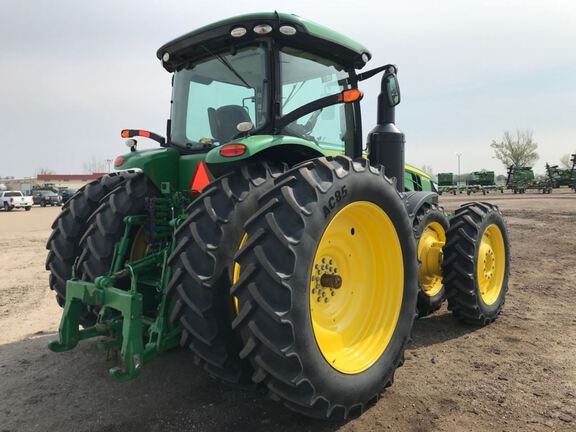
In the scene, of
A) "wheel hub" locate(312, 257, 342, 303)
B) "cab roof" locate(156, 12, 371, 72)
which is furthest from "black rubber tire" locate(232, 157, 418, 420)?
"cab roof" locate(156, 12, 371, 72)

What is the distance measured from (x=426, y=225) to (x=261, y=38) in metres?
2.64

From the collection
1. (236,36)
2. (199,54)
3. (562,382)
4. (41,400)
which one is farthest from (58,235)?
(562,382)

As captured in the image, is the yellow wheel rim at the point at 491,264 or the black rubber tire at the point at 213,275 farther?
the yellow wheel rim at the point at 491,264

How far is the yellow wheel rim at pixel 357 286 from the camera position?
2734mm

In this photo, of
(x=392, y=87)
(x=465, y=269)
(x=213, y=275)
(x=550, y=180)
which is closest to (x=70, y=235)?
(x=213, y=275)

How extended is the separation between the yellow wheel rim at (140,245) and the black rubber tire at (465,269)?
2.89 metres

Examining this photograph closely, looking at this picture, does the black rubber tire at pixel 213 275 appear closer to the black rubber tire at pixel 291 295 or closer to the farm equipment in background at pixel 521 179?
the black rubber tire at pixel 291 295

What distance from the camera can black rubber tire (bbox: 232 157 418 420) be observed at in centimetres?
218

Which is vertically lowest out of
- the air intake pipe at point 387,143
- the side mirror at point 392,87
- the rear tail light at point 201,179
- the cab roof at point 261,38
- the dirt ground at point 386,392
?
the dirt ground at point 386,392

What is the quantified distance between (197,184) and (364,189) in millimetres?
1141

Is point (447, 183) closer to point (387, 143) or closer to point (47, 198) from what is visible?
point (47, 198)

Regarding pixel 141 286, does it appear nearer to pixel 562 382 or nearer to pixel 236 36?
pixel 236 36

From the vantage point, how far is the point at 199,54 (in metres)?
3.47

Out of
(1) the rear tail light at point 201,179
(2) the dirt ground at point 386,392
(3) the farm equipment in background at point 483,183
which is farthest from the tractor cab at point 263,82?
(3) the farm equipment in background at point 483,183
